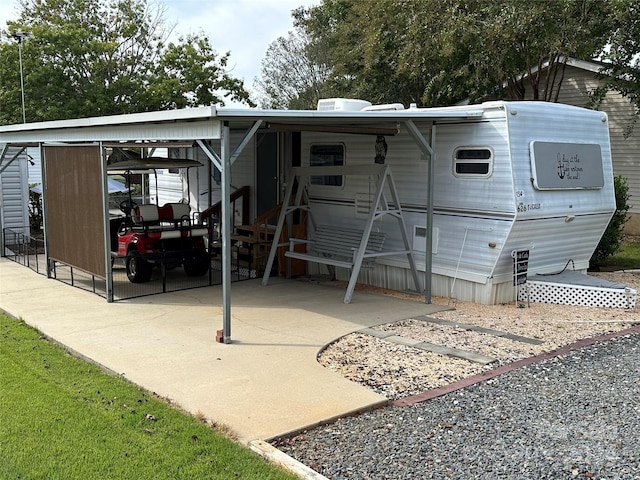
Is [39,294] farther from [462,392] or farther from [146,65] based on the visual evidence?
→ [146,65]

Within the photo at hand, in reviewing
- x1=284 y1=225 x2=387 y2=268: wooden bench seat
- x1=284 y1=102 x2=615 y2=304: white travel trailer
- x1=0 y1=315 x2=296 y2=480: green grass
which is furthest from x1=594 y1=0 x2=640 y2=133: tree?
x1=0 y1=315 x2=296 y2=480: green grass

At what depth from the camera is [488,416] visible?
4.66 metres

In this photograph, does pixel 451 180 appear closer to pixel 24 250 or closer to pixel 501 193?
pixel 501 193

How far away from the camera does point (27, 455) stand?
3959 millimetres

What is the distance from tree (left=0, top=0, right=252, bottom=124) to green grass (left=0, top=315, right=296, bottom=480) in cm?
1554

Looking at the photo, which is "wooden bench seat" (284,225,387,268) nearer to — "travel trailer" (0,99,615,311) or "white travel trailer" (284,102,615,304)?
"travel trailer" (0,99,615,311)

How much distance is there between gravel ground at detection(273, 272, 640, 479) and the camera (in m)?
3.92

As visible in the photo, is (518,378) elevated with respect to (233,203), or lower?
lower

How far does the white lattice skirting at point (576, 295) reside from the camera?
26.4 feet

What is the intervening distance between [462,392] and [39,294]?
20.4 ft

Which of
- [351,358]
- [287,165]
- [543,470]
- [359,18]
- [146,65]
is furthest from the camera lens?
[146,65]

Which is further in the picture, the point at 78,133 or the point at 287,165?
the point at 287,165

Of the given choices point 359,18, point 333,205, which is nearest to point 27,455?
point 333,205

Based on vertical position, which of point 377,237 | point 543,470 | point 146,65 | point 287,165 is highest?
point 146,65
